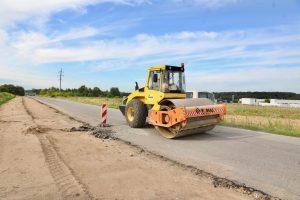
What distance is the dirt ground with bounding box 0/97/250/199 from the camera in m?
5.24

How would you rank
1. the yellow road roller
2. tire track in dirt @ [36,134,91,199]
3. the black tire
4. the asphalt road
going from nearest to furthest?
tire track in dirt @ [36,134,91,199] → the asphalt road → the yellow road roller → the black tire

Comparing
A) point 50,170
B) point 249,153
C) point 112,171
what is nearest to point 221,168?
point 249,153

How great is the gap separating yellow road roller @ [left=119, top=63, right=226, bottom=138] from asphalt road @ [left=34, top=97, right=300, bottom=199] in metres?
0.45

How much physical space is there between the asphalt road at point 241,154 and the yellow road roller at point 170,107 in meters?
0.45

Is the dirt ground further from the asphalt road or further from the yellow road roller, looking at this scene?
the yellow road roller

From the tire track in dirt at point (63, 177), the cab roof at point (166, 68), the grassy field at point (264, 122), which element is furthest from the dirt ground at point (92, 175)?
the grassy field at point (264, 122)

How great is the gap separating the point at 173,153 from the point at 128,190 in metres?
3.20

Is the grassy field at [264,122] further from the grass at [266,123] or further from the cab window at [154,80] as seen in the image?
the cab window at [154,80]

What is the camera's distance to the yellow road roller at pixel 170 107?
408 inches

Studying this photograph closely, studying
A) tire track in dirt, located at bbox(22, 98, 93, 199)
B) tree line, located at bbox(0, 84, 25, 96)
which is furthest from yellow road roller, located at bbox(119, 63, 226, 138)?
tree line, located at bbox(0, 84, 25, 96)

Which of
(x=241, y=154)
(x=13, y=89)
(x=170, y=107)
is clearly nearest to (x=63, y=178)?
(x=241, y=154)

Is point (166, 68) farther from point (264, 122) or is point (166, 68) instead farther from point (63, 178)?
point (264, 122)

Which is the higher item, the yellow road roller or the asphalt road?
the yellow road roller

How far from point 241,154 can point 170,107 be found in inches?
135
